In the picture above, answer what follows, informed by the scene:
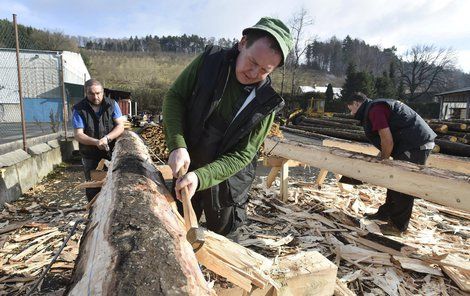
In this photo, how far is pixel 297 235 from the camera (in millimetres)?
4176

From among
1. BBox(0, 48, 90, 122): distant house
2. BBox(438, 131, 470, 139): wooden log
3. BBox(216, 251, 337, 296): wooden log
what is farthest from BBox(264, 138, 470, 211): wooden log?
BBox(0, 48, 90, 122): distant house

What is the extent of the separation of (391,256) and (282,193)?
211 centimetres

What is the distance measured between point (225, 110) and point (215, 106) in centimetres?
9

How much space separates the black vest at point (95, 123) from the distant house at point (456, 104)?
1148 inches

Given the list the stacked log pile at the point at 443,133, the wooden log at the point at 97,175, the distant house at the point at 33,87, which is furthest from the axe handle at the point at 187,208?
the distant house at the point at 33,87

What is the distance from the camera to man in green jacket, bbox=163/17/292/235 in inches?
78.2

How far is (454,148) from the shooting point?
8.42 meters

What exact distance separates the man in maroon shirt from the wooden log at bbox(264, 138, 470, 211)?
0.52 m

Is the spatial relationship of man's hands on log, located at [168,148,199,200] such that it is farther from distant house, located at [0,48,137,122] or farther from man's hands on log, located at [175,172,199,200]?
distant house, located at [0,48,137,122]

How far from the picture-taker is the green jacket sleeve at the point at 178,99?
7.34 feet

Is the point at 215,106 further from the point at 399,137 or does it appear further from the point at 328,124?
the point at 328,124

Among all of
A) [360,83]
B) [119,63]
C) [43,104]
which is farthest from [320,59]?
[43,104]

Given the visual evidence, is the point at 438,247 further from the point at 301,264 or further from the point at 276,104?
the point at 276,104

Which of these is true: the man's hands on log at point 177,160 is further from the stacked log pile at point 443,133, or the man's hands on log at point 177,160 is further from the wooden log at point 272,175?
the stacked log pile at point 443,133
